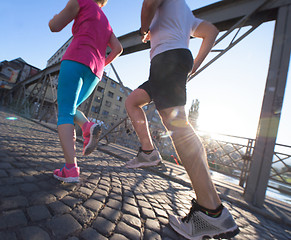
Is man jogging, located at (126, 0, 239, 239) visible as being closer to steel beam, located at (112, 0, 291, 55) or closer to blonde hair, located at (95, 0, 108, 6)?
blonde hair, located at (95, 0, 108, 6)

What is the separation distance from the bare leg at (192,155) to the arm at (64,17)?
4.29ft

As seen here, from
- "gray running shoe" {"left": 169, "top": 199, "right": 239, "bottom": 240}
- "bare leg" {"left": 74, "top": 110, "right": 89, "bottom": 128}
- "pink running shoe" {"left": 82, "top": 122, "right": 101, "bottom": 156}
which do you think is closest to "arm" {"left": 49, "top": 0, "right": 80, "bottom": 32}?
"bare leg" {"left": 74, "top": 110, "right": 89, "bottom": 128}

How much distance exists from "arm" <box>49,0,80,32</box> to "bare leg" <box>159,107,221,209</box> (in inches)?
51.5

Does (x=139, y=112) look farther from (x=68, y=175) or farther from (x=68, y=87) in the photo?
(x=68, y=175)

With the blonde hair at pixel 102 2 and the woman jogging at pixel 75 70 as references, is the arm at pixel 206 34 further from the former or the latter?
the blonde hair at pixel 102 2

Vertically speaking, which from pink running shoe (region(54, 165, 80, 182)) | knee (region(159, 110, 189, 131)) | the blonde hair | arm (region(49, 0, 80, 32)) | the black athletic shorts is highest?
the blonde hair

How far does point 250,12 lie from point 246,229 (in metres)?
3.52

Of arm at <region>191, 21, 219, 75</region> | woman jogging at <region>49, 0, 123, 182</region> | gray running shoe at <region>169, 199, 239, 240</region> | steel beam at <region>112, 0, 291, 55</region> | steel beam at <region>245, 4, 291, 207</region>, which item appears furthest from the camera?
steel beam at <region>112, 0, 291, 55</region>

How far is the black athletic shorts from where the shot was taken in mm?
1079

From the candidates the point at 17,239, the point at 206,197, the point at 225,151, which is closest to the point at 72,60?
the point at 17,239

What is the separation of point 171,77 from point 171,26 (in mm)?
470

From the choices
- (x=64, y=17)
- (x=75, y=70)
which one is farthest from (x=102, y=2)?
(x=75, y=70)

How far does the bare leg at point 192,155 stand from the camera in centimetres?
99

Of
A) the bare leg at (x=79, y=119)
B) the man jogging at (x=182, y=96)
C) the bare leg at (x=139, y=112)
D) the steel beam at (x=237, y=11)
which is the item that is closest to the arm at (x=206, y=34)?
the man jogging at (x=182, y=96)
